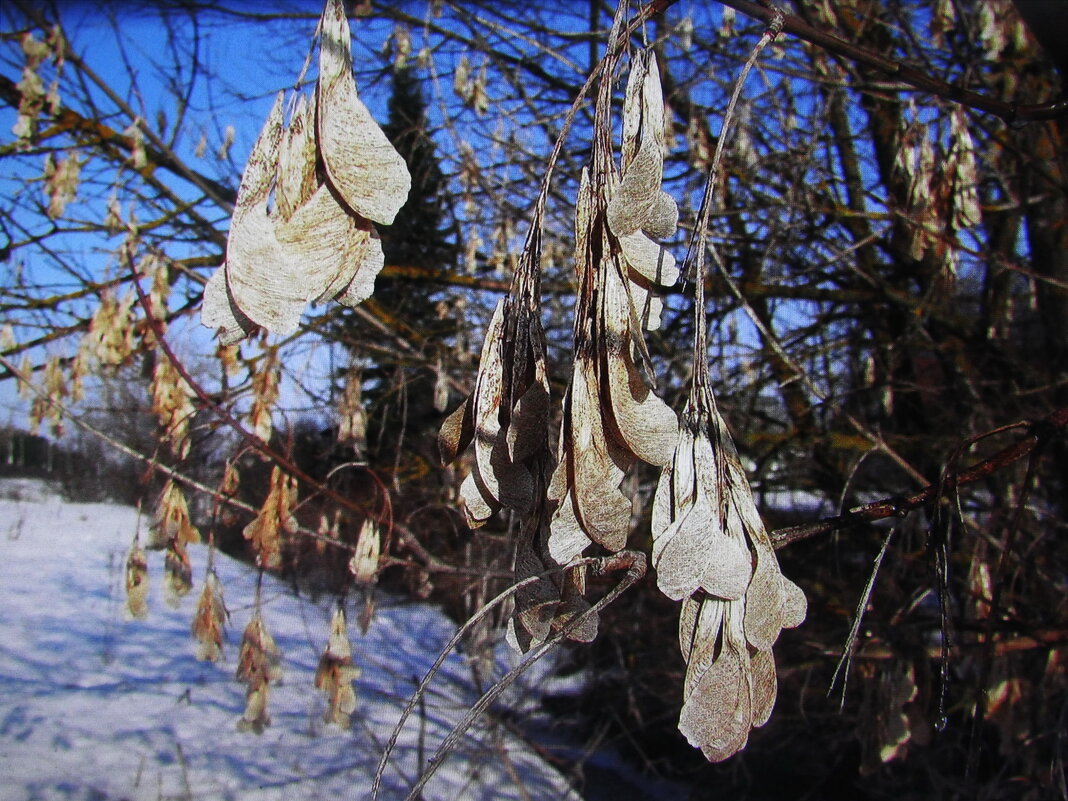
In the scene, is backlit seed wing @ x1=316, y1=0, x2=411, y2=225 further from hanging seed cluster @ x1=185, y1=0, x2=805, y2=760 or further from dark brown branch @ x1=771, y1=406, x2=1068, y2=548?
dark brown branch @ x1=771, y1=406, x2=1068, y2=548

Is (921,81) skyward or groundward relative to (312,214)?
skyward

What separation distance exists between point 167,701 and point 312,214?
424cm

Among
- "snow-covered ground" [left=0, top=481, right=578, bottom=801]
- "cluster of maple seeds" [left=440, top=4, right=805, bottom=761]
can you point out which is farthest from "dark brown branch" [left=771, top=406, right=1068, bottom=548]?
"snow-covered ground" [left=0, top=481, right=578, bottom=801]

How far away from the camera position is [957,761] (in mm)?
3152

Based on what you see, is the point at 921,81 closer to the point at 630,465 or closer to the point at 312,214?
the point at 630,465

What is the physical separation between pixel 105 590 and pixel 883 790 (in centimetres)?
503

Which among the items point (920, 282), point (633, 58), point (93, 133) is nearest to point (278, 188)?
point (633, 58)

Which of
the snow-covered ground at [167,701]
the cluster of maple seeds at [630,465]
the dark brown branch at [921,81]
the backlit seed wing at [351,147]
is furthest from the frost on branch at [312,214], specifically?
the snow-covered ground at [167,701]

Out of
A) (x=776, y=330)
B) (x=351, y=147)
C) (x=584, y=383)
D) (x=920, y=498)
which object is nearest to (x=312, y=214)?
(x=351, y=147)

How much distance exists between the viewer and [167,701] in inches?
156

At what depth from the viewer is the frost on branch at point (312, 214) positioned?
1.56ft

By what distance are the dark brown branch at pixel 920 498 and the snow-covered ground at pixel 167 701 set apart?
4.97 feet

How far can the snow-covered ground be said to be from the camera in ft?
9.35

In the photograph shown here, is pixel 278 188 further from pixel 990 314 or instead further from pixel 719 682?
pixel 990 314
